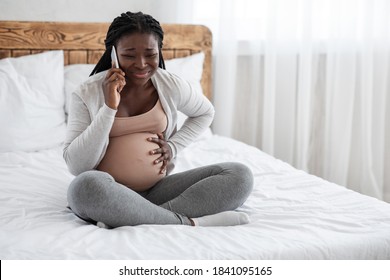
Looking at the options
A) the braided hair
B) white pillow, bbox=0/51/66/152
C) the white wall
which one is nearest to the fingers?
the braided hair

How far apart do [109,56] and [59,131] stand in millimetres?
877

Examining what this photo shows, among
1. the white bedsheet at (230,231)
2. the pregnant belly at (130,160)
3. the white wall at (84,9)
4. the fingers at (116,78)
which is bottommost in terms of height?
the white bedsheet at (230,231)

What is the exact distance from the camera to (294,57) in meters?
2.98

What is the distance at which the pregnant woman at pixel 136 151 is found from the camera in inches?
59.4

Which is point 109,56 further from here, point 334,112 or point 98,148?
point 334,112

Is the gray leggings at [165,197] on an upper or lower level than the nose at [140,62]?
lower

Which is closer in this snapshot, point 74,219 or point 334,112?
point 74,219

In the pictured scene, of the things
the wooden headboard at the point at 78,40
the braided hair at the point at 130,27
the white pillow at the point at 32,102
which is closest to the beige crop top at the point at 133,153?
the braided hair at the point at 130,27

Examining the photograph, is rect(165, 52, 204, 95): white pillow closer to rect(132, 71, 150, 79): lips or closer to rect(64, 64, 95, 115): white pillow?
rect(64, 64, 95, 115): white pillow

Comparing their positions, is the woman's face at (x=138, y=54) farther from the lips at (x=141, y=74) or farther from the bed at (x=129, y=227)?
the bed at (x=129, y=227)

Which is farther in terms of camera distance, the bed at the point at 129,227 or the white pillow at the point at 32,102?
the white pillow at the point at 32,102

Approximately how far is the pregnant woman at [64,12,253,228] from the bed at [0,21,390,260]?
62 mm
